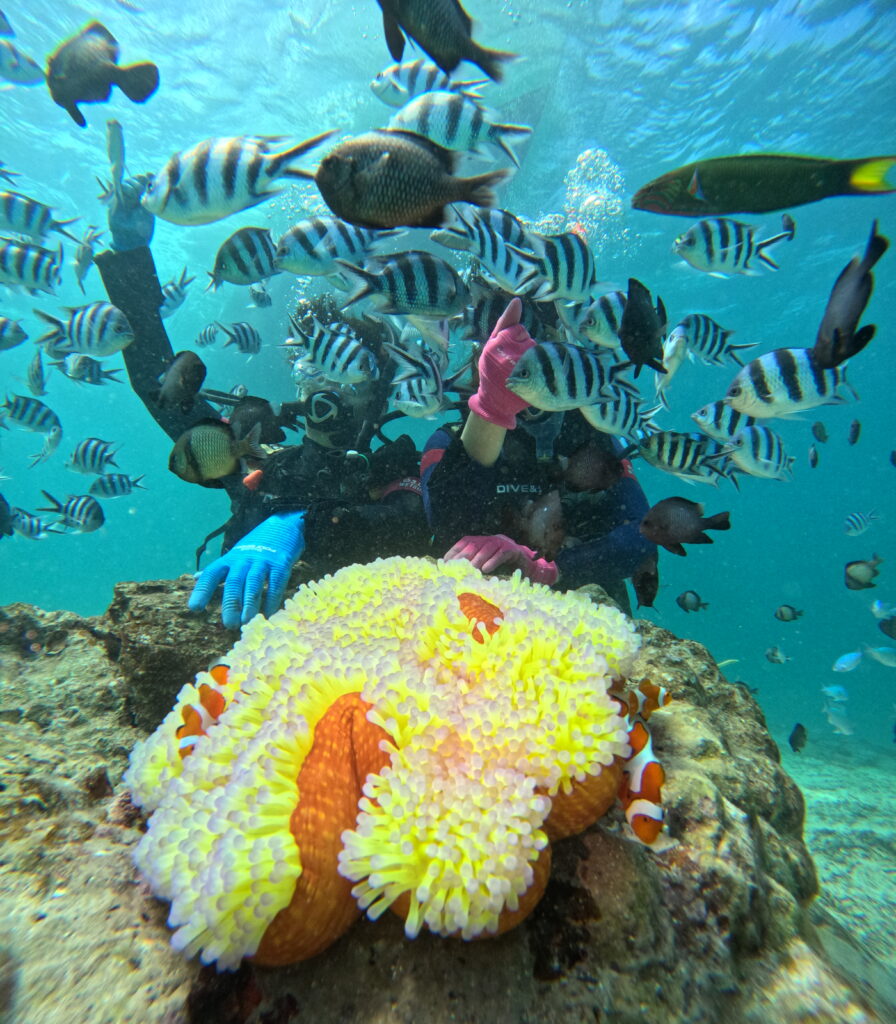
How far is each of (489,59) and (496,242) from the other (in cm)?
82

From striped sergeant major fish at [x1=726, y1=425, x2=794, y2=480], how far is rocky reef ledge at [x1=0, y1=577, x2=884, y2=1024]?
2.31m

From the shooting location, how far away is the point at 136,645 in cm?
263

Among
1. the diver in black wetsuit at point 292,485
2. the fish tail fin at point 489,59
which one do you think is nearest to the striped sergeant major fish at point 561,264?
the fish tail fin at point 489,59

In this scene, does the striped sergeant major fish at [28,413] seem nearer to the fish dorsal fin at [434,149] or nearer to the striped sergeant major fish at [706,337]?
the fish dorsal fin at [434,149]

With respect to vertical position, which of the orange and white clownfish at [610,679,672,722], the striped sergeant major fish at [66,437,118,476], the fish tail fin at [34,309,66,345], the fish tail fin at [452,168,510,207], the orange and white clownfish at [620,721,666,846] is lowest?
the orange and white clownfish at [620,721,666,846]

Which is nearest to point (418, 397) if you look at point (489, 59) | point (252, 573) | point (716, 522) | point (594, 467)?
point (594, 467)

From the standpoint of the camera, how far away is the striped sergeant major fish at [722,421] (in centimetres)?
349

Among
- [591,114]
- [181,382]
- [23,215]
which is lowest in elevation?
[181,382]

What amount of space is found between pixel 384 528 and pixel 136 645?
173 cm

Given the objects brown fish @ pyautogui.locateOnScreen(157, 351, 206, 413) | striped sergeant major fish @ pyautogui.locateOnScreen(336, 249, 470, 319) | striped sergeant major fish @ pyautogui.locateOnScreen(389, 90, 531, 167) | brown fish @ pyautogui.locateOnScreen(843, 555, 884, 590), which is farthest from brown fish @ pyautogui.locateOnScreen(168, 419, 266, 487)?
brown fish @ pyautogui.locateOnScreen(843, 555, 884, 590)

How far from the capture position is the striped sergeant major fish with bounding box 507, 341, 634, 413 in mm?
2574

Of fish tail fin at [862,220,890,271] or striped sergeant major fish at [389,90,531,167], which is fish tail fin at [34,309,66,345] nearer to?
striped sergeant major fish at [389,90,531,167]

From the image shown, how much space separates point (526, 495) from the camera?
3.79 m

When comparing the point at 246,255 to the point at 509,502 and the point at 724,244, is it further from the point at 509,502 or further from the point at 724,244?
the point at 724,244
